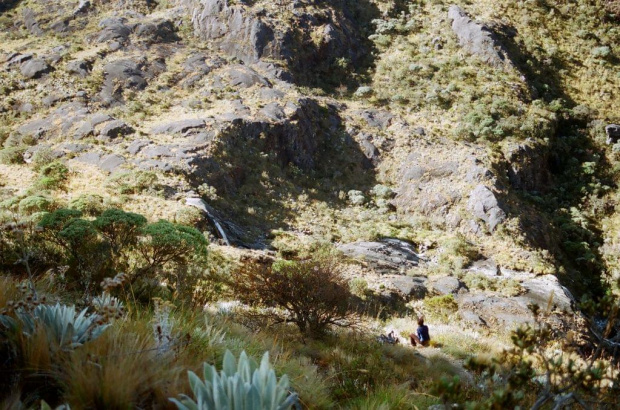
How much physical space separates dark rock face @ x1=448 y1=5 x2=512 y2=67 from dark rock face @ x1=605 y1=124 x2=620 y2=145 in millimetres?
7378

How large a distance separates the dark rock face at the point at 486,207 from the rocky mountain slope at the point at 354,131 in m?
0.07

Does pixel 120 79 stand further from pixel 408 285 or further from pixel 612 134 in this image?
pixel 612 134

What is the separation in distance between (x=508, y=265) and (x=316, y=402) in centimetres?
1370

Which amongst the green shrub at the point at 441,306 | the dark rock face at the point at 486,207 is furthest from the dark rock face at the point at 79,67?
the green shrub at the point at 441,306

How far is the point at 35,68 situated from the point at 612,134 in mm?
34839

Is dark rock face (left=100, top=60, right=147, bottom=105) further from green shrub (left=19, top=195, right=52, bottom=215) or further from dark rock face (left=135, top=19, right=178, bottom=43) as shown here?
green shrub (left=19, top=195, right=52, bottom=215)

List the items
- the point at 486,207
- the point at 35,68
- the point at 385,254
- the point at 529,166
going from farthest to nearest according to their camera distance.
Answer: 1. the point at 35,68
2. the point at 529,166
3. the point at 486,207
4. the point at 385,254

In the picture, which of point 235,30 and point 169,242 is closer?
point 169,242

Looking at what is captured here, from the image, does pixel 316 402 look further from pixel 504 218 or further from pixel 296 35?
pixel 296 35

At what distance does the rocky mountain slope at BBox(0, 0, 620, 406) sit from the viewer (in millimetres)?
14875

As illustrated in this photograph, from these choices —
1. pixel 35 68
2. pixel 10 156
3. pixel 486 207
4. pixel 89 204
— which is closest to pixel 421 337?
pixel 89 204

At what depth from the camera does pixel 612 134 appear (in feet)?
76.2

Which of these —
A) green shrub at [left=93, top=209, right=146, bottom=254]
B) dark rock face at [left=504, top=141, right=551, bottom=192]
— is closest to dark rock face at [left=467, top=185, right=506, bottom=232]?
dark rock face at [left=504, top=141, right=551, bottom=192]

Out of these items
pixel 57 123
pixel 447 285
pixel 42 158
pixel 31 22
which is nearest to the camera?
pixel 447 285
